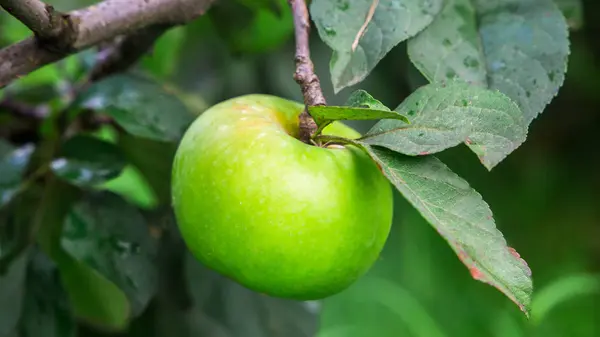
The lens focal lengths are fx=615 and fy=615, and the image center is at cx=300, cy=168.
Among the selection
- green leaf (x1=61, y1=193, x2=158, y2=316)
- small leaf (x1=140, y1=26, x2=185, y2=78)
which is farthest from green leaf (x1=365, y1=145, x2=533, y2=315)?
small leaf (x1=140, y1=26, x2=185, y2=78)

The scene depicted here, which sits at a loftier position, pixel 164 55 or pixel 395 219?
pixel 164 55

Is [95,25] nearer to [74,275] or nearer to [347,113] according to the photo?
[347,113]

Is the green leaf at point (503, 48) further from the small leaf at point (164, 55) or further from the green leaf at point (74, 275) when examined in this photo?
the small leaf at point (164, 55)

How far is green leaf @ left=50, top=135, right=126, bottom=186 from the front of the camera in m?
0.66

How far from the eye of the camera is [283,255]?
434mm

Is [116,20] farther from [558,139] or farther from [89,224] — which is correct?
[558,139]

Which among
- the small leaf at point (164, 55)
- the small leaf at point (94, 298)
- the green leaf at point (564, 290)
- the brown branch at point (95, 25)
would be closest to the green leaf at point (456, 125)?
the brown branch at point (95, 25)

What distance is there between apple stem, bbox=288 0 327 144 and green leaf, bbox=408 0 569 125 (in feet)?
0.33

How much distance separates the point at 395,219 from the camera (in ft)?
4.39

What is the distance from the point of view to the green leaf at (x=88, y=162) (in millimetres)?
656

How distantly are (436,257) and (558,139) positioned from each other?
397mm

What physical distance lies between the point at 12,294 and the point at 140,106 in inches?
9.5

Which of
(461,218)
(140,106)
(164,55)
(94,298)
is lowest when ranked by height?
(94,298)

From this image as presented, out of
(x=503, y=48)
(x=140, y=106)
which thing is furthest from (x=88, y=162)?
(x=503, y=48)
